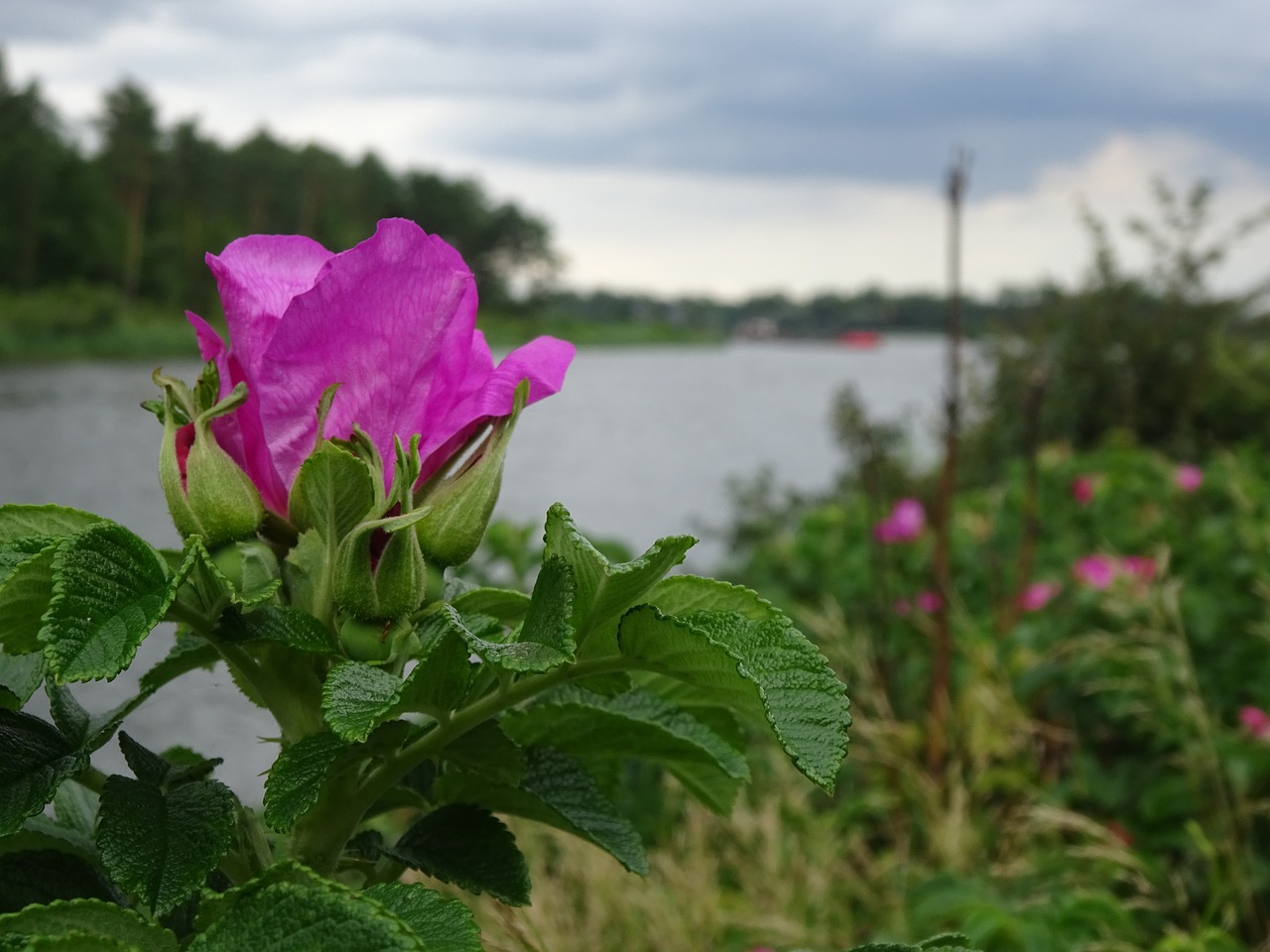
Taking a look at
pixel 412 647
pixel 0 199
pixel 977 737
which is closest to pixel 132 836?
pixel 412 647

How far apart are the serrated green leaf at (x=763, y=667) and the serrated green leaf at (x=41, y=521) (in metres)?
0.19

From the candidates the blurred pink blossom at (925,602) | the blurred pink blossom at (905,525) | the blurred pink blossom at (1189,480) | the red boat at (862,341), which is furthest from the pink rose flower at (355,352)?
the red boat at (862,341)

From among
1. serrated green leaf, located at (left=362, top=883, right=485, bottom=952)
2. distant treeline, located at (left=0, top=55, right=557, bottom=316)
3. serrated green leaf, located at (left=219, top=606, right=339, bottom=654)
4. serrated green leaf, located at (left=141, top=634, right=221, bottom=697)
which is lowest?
serrated green leaf, located at (left=362, top=883, right=485, bottom=952)

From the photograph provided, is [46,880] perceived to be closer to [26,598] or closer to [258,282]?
[26,598]

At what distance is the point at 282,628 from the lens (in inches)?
15.7

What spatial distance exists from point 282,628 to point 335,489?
0.16 feet

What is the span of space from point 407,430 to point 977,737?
2467mm

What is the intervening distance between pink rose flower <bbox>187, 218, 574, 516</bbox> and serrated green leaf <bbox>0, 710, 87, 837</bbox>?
11 centimetres

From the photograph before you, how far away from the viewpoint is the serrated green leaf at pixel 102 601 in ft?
1.16

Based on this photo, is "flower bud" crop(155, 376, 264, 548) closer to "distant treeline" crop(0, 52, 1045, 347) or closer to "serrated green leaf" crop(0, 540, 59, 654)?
"serrated green leaf" crop(0, 540, 59, 654)

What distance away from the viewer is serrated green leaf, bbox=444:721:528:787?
1.45 ft

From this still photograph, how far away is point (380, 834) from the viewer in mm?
497

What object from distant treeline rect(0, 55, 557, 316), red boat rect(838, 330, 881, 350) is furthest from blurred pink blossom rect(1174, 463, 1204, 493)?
red boat rect(838, 330, 881, 350)

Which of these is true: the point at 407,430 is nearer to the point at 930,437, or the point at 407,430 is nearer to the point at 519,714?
the point at 519,714
